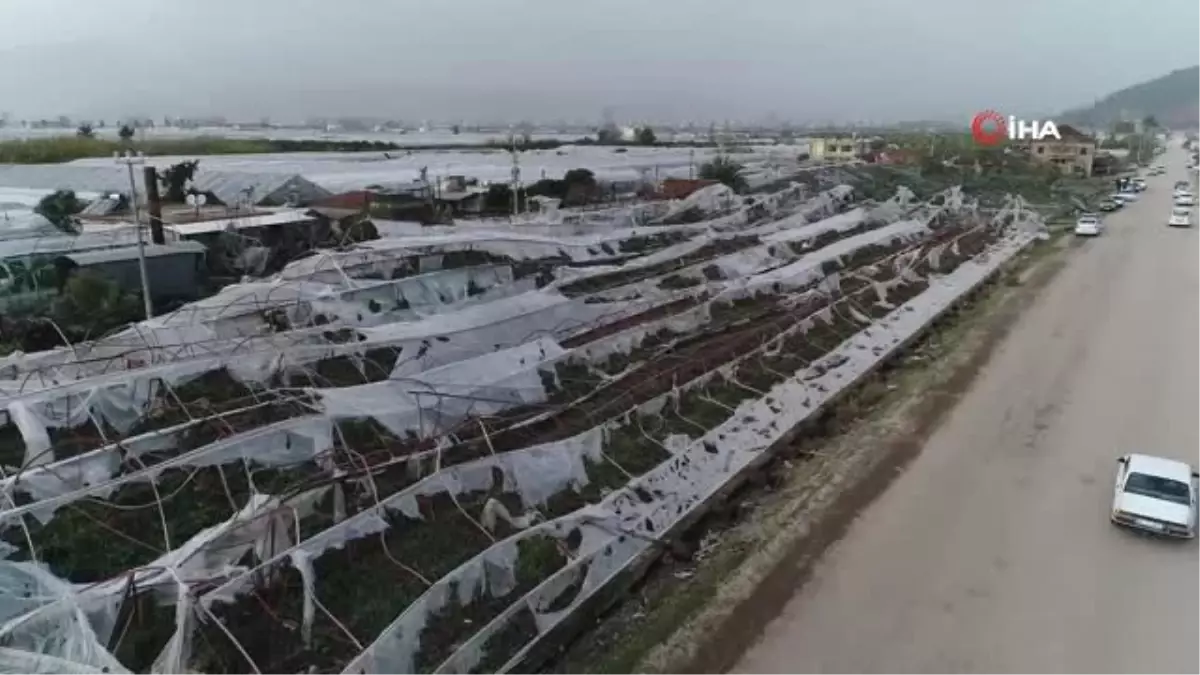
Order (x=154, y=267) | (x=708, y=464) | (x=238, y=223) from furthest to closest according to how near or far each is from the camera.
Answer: (x=238, y=223) → (x=154, y=267) → (x=708, y=464)

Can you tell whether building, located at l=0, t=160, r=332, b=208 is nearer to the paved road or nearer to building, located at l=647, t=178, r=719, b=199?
building, located at l=647, t=178, r=719, b=199

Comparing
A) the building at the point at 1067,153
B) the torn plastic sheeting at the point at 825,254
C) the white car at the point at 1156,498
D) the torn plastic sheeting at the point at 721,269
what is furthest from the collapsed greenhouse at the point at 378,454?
the building at the point at 1067,153

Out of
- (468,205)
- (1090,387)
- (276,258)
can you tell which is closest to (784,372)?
(1090,387)

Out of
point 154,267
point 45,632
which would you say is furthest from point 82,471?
point 154,267

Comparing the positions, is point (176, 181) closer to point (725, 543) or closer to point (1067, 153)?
point (725, 543)

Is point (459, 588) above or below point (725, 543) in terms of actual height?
above

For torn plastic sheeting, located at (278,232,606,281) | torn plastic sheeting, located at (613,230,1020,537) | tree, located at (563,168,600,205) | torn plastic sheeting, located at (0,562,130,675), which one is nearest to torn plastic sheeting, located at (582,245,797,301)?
torn plastic sheeting, located at (278,232,606,281)
